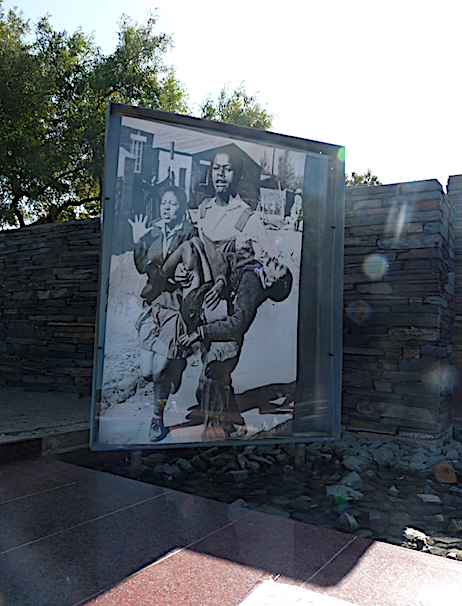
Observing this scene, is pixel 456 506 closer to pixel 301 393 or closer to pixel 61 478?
pixel 301 393

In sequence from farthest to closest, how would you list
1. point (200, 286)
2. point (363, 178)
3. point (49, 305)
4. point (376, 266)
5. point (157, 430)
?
point (363, 178)
point (49, 305)
point (376, 266)
point (200, 286)
point (157, 430)

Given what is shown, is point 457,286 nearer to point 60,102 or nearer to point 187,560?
point 187,560

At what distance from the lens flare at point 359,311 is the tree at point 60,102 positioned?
828 cm

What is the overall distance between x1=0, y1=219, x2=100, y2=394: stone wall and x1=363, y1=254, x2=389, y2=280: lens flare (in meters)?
3.81

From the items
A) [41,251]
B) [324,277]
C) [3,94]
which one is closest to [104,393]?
[324,277]

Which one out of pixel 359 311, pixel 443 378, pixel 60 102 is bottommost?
pixel 443 378

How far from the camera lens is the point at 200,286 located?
3852mm

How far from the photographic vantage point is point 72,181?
1316cm

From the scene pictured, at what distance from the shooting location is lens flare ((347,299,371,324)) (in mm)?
5699

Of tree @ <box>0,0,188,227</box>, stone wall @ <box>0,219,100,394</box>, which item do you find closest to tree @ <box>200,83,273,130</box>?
tree @ <box>0,0,188,227</box>

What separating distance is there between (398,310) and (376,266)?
22.6 inches

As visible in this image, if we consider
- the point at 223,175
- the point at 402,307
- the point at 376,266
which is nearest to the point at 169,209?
the point at 223,175

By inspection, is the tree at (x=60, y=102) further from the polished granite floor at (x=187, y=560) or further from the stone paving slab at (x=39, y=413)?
the polished granite floor at (x=187, y=560)

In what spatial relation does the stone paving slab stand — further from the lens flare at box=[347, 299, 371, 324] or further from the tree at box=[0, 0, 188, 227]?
the tree at box=[0, 0, 188, 227]
